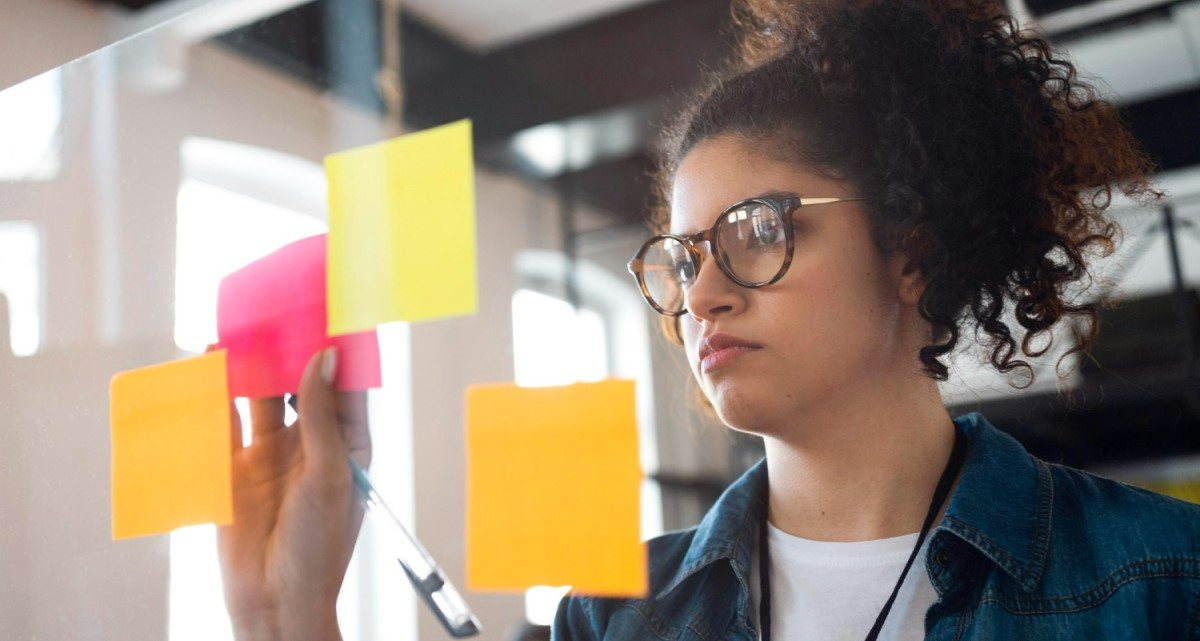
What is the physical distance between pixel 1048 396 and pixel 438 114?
52 cm

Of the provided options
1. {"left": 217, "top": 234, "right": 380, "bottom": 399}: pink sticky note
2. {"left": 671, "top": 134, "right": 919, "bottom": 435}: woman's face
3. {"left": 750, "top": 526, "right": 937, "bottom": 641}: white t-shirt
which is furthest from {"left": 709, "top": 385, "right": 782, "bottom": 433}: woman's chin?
{"left": 217, "top": 234, "right": 380, "bottom": 399}: pink sticky note

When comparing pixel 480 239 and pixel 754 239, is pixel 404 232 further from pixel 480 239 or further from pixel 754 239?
pixel 754 239

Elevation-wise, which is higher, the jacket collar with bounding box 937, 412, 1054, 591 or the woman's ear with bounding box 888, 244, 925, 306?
the woman's ear with bounding box 888, 244, 925, 306

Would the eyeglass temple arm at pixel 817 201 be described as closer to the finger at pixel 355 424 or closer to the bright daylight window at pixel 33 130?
the finger at pixel 355 424

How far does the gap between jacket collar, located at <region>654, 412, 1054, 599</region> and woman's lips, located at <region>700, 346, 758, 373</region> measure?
16 centimetres

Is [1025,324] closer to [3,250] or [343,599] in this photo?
[343,599]

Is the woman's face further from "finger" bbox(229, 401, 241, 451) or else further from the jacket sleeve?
"finger" bbox(229, 401, 241, 451)

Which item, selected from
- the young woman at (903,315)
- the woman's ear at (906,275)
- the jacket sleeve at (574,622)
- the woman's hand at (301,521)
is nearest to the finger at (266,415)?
the woman's hand at (301,521)

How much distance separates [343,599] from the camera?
2.44 feet

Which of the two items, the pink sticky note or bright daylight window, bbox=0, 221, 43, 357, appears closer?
the pink sticky note

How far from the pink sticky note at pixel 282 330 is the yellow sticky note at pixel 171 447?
0.09 feet

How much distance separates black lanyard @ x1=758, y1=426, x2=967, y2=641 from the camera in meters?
0.66

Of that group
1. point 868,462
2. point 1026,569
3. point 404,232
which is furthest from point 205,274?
point 1026,569

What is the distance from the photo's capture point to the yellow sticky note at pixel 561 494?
0.63m
